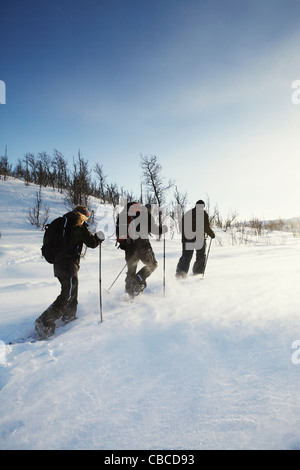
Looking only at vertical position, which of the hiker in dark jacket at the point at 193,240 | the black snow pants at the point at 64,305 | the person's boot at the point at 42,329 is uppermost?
the hiker in dark jacket at the point at 193,240

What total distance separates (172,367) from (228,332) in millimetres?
770

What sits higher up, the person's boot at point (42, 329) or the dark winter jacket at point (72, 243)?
the dark winter jacket at point (72, 243)

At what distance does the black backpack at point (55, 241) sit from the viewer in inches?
123

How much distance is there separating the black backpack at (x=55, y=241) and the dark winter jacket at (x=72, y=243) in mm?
51

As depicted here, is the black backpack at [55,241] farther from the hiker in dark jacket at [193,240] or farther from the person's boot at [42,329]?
the hiker in dark jacket at [193,240]

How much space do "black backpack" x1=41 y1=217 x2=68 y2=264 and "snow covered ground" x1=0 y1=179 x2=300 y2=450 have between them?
1.02 meters

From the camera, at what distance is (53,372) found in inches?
77.1

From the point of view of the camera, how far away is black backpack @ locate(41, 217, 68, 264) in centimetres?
314

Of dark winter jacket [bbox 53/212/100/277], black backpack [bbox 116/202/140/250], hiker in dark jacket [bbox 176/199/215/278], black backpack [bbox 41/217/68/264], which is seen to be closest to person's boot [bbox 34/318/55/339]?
dark winter jacket [bbox 53/212/100/277]

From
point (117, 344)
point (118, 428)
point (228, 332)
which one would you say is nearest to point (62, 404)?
point (118, 428)

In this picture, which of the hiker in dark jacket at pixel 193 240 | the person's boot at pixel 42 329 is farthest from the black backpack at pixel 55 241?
the hiker in dark jacket at pixel 193 240

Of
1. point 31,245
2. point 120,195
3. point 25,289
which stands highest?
point 120,195

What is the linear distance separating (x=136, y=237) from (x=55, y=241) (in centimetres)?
145

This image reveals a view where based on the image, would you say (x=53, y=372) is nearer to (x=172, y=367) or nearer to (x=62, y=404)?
(x=62, y=404)
